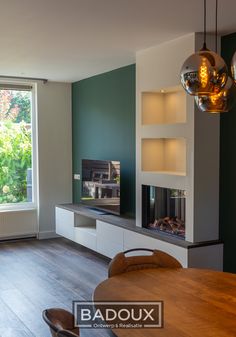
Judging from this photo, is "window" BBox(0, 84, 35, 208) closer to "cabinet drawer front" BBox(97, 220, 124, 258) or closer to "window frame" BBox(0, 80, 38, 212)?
"window frame" BBox(0, 80, 38, 212)

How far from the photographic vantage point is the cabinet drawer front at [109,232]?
16.3ft

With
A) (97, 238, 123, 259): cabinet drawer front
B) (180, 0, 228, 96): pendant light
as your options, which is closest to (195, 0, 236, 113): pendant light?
(180, 0, 228, 96): pendant light

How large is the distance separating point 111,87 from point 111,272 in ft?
13.0

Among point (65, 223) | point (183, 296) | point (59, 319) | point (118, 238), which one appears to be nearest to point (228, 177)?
point (118, 238)

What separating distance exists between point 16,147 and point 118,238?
8.90ft

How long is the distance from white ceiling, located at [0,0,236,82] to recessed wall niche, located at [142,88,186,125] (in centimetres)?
59

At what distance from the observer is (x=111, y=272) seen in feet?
8.06

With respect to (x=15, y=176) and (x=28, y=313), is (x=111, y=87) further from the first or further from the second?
(x=28, y=313)

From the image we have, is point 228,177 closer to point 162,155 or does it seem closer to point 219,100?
point 162,155

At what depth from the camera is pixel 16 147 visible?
6770 mm

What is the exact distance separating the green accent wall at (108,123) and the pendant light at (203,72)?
3.31 m

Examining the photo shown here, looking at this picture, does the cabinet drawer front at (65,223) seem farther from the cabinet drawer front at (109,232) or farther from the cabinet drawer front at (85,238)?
the cabinet drawer front at (109,232)

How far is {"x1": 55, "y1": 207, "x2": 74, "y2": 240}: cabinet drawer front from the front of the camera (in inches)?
243

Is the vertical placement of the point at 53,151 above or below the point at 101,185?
above
